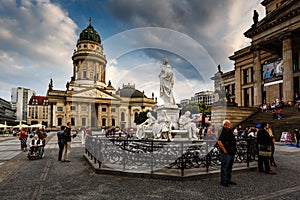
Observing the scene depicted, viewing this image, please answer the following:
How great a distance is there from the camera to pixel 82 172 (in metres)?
8.66

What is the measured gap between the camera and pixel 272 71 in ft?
108

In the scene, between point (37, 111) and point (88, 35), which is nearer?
point (88, 35)

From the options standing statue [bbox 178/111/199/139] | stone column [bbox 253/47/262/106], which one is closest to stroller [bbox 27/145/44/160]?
standing statue [bbox 178/111/199/139]

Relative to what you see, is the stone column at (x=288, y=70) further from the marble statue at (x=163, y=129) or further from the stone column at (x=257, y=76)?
the marble statue at (x=163, y=129)

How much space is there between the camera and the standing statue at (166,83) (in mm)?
13656

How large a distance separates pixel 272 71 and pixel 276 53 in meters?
5.53

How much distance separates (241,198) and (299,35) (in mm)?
32848

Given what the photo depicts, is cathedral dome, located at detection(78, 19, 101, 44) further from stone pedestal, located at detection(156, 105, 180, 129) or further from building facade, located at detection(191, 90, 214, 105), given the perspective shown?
stone pedestal, located at detection(156, 105, 180, 129)

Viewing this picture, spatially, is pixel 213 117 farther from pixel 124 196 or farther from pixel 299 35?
pixel 124 196

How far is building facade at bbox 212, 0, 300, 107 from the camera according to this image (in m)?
28.9

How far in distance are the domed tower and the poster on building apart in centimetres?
6038

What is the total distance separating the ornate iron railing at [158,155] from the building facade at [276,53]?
15.6 meters

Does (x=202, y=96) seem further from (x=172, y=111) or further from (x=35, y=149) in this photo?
(x=35, y=149)

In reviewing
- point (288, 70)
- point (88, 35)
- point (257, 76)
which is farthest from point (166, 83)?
point (88, 35)
